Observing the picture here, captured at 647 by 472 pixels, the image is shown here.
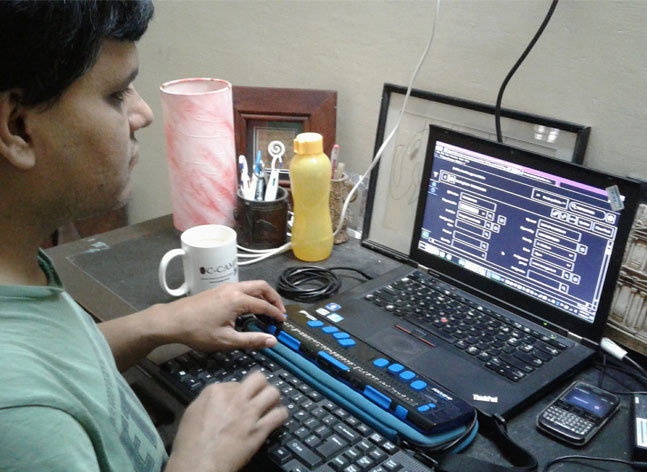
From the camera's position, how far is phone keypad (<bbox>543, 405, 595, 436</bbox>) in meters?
0.69

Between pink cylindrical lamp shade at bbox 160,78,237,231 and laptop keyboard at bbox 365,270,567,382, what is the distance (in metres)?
0.38

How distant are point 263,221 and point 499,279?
429 mm

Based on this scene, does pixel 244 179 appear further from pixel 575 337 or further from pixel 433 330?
pixel 575 337

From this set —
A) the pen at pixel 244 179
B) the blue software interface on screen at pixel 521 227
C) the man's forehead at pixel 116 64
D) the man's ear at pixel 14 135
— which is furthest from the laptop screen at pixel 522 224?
the man's ear at pixel 14 135

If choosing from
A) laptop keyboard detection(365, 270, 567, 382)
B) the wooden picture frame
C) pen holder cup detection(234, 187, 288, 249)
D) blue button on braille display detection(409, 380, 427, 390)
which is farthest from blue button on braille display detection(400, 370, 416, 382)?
the wooden picture frame

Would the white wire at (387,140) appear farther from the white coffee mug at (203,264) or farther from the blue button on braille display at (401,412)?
the blue button on braille display at (401,412)

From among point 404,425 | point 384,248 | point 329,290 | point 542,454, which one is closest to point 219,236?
point 329,290

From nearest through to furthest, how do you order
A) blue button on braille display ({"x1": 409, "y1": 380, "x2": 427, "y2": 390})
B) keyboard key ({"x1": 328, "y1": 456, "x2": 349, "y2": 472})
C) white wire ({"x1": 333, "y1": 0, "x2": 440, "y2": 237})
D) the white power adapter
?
keyboard key ({"x1": 328, "y1": 456, "x2": 349, "y2": 472}), blue button on braille display ({"x1": 409, "y1": 380, "x2": 427, "y2": 390}), the white power adapter, white wire ({"x1": 333, "y1": 0, "x2": 440, "y2": 237})

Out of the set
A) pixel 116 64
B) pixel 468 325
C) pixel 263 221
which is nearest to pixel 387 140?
pixel 263 221

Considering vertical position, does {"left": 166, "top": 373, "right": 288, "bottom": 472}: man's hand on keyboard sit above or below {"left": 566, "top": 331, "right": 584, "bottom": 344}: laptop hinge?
below

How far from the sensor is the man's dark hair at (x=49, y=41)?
0.49 m

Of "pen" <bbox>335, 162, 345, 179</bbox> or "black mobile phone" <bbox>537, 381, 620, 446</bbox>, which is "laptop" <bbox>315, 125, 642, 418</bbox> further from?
"pen" <bbox>335, 162, 345, 179</bbox>

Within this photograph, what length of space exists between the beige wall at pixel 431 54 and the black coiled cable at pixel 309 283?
0.31 metres

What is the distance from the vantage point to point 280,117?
121 centimetres
